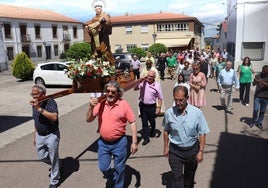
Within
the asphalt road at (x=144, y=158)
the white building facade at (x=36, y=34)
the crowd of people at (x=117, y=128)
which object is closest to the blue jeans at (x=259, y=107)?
the asphalt road at (x=144, y=158)

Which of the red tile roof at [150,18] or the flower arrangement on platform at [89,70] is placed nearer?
the flower arrangement on platform at [89,70]

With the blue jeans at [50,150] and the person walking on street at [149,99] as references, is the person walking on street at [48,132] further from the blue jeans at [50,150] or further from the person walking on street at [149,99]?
the person walking on street at [149,99]

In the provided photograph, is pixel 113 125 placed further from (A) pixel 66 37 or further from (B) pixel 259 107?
(A) pixel 66 37

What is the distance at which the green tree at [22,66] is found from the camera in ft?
68.7

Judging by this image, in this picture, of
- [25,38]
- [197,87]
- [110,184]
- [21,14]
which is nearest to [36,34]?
[25,38]

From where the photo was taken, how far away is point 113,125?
4.47 m

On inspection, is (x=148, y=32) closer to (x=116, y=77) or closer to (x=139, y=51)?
(x=139, y=51)

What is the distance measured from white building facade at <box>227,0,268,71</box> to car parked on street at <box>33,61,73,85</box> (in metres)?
11.7

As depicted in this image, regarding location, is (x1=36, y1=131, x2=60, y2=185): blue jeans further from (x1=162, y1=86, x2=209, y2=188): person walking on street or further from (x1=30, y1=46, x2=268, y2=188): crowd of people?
(x1=162, y1=86, x2=209, y2=188): person walking on street

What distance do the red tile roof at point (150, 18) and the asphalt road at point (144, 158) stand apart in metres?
43.2

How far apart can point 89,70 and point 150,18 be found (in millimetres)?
49564

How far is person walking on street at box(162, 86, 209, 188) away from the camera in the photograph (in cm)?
402

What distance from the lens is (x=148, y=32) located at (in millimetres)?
52438

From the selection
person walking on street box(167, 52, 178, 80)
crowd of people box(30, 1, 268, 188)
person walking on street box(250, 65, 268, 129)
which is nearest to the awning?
person walking on street box(167, 52, 178, 80)
